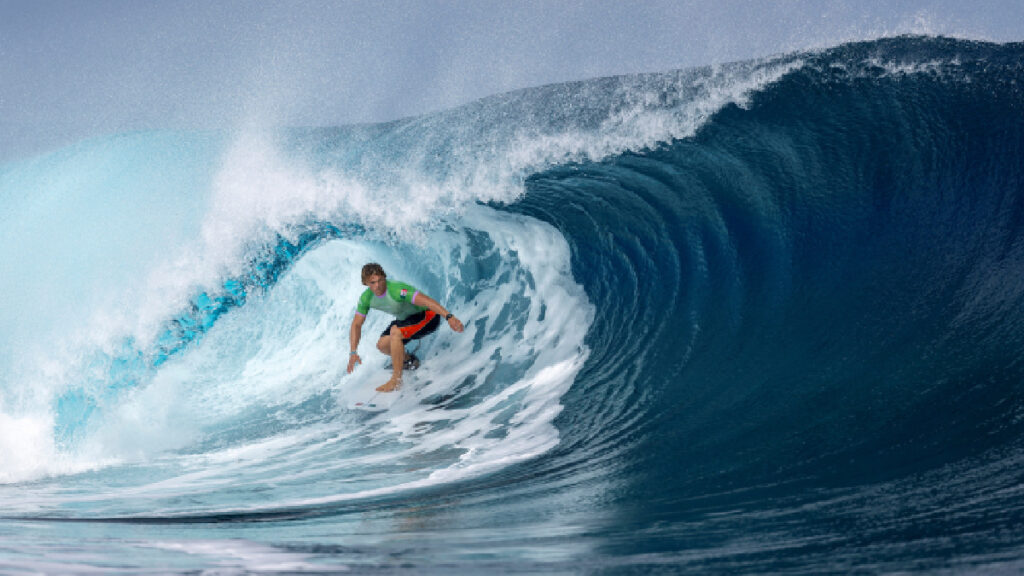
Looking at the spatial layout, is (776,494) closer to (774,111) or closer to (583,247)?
(583,247)

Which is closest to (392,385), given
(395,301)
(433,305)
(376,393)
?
(376,393)

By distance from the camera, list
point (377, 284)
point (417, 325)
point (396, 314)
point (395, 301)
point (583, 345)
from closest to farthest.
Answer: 1. point (377, 284)
2. point (583, 345)
3. point (395, 301)
4. point (396, 314)
5. point (417, 325)

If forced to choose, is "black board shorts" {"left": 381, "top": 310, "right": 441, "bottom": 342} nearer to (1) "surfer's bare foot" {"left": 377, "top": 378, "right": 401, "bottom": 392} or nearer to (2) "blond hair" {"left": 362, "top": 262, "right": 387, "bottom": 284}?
(1) "surfer's bare foot" {"left": 377, "top": 378, "right": 401, "bottom": 392}

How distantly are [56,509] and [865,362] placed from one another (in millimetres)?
4175

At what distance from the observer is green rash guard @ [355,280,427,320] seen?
597 centimetres

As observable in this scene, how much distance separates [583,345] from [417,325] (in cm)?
139

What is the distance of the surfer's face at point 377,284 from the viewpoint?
565 centimetres

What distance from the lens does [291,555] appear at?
2506 millimetres

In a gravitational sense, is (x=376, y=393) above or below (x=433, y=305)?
below

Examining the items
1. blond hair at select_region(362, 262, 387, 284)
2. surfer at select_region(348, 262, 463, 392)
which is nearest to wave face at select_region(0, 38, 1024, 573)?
surfer at select_region(348, 262, 463, 392)

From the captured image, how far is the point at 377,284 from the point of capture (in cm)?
570

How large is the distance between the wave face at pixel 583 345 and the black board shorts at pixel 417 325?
348 millimetres

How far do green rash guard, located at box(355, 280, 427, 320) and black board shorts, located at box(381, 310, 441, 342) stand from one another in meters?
0.06

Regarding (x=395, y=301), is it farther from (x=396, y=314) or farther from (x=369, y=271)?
(x=369, y=271)
